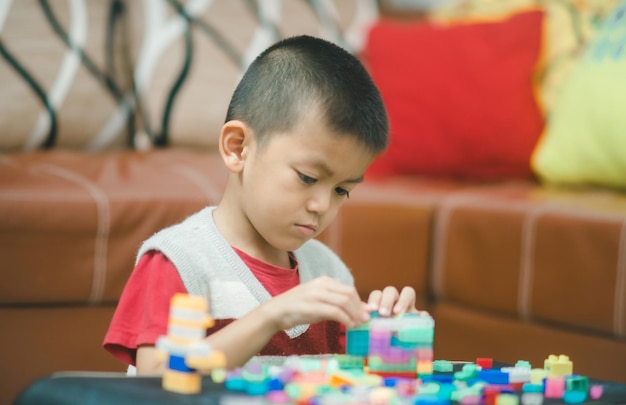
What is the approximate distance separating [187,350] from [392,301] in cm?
31

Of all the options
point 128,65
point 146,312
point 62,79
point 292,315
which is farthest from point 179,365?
point 128,65

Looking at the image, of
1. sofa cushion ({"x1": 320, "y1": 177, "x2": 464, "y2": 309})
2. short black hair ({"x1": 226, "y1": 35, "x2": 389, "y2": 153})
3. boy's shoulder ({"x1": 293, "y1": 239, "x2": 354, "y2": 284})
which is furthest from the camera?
sofa cushion ({"x1": 320, "y1": 177, "x2": 464, "y2": 309})

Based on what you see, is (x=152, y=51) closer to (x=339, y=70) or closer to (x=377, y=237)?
(x=377, y=237)

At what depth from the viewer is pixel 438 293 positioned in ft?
6.68

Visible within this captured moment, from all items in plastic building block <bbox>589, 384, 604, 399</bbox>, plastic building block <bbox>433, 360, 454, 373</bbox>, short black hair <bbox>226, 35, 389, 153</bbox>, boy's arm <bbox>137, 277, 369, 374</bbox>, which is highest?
short black hair <bbox>226, 35, 389, 153</bbox>

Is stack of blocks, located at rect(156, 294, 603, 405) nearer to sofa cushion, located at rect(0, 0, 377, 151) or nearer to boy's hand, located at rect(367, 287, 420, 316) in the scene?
boy's hand, located at rect(367, 287, 420, 316)

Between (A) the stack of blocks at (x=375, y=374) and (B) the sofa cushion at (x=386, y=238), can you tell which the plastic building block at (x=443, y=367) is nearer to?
(A) the stack of blocks at (x=375, y=374)

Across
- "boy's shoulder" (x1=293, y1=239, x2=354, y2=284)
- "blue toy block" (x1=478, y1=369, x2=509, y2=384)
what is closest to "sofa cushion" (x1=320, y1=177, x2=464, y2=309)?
"boy's shoulder" (x1=293, y1=239, x2=354, y2=284)

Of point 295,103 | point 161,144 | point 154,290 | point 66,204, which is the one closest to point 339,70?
point 295,103

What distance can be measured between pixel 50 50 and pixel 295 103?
1.39m

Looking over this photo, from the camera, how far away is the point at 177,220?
184 centimetres

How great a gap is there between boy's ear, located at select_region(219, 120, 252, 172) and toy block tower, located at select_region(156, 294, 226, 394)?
0.38 m

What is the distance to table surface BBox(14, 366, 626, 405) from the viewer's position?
0.76m

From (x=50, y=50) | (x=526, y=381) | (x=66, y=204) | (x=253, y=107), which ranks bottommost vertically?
(x=526, y=381)
